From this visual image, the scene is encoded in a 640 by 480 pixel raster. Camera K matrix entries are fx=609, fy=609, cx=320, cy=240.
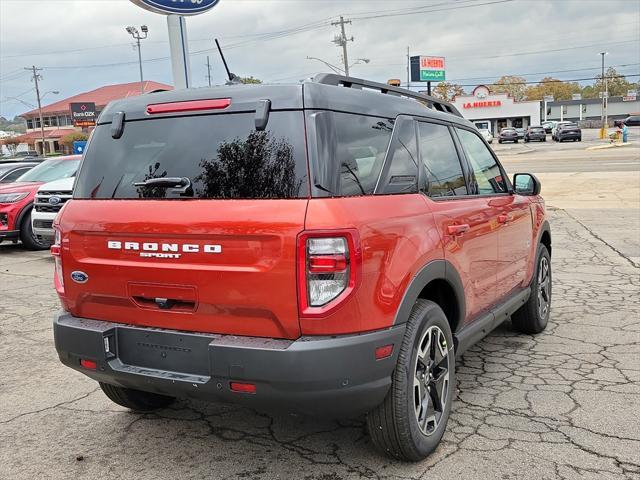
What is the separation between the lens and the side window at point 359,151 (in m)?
2.88

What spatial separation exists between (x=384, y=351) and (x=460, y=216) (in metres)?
1.21

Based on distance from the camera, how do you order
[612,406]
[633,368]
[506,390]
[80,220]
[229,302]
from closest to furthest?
[229,302]
[80,220]
[612,406]
[506,390]
[633,368]

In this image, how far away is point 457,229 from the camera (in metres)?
3.56

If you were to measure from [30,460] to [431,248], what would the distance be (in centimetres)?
250

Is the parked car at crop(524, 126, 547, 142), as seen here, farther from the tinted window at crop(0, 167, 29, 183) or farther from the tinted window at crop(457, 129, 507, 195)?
the tinted window at crop(457, 129, 507, 195)

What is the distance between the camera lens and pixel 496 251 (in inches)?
167

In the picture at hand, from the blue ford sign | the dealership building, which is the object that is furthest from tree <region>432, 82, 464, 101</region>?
the blue ford sign

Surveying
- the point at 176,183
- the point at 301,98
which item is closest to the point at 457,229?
the point at 301,98

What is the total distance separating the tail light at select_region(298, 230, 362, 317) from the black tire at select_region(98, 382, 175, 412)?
5.32 ft

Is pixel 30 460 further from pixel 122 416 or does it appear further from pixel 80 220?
pixel 80 220

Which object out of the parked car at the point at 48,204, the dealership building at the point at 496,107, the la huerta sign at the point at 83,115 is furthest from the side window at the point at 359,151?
the dealership building at the point at 496,107

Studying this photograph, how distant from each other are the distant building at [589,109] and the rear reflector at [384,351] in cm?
12337

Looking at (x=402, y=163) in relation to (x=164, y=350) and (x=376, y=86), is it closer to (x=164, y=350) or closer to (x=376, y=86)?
(x=376, y=86)

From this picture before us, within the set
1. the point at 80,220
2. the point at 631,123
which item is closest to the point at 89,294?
the point at 80,220
